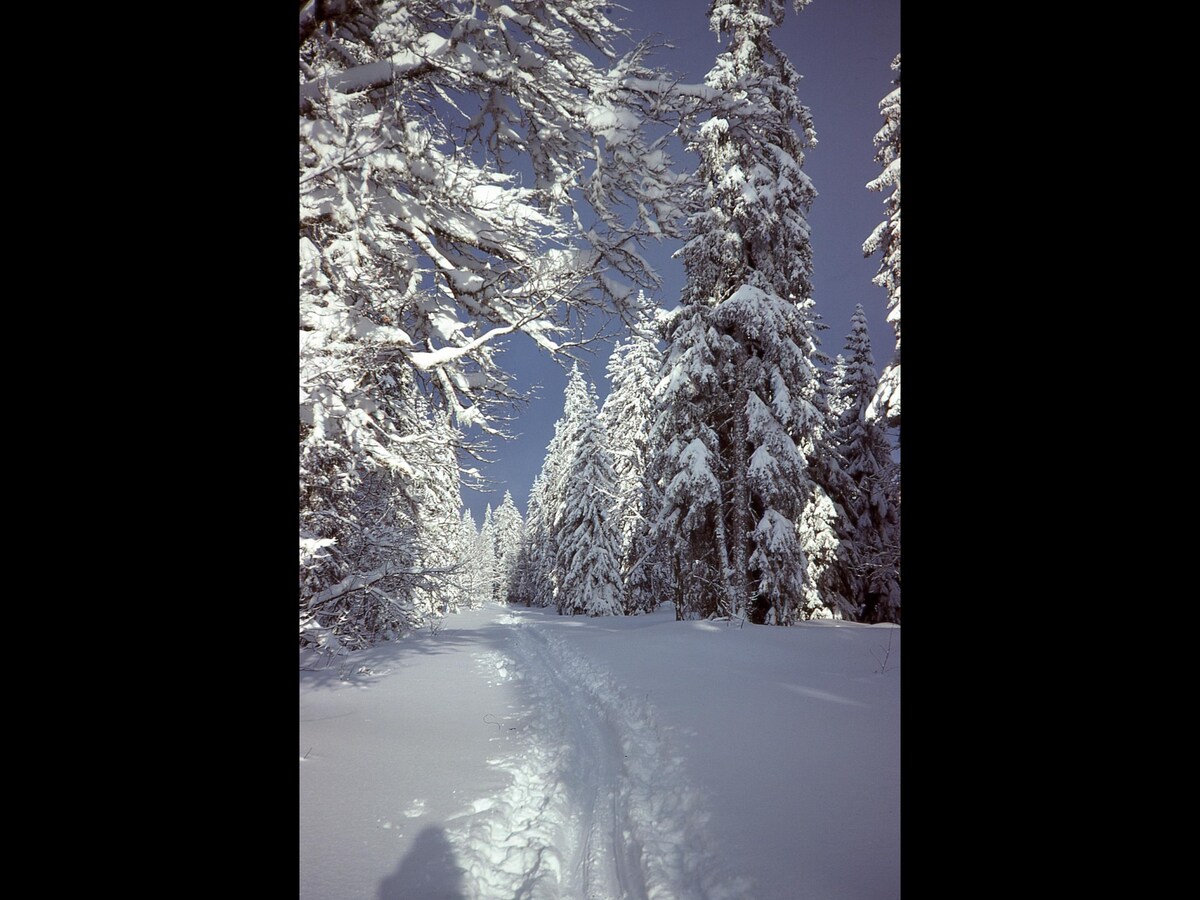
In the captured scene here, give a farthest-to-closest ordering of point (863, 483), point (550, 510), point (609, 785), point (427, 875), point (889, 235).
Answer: point (550, 510), point (863, 483), point (889, 235), point (609, 785), point (427, 875)

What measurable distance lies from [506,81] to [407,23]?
35.3 inches

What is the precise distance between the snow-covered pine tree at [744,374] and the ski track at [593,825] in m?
8.92

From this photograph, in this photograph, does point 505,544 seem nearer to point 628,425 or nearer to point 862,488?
point 628,425

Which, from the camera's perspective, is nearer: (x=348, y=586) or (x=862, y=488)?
(x=348, y=586)

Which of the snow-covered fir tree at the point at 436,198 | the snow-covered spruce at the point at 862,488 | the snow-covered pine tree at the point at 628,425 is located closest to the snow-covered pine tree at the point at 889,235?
the snow-covered fir tree at the point at 436,198

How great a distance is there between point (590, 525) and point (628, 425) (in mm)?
6958

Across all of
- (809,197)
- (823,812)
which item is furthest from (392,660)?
(809,197)

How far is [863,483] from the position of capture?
25.2 meters

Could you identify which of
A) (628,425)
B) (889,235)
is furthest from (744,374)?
(628,425)

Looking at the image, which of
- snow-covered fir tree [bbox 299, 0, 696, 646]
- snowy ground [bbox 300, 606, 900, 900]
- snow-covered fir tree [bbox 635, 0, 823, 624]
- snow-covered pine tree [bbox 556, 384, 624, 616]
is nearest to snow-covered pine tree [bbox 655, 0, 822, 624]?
snow-covered fir tree [bbox 635, 0, 823, 624]

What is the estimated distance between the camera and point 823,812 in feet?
14.2
